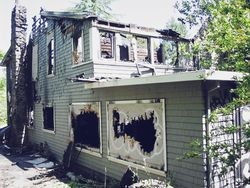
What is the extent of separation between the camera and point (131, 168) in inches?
358

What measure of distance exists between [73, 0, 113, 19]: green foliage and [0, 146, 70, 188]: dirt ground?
22654 millimetres

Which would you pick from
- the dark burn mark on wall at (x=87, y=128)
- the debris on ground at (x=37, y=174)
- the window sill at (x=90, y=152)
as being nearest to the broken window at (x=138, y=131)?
the window sill at (x=90, y=152)

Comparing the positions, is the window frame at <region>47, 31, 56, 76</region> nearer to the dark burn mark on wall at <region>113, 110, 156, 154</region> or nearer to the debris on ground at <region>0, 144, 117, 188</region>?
the debris on ground at <region>0, 144, 117, 188</region>

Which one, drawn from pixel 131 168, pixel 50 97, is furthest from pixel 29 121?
pixel 131 168

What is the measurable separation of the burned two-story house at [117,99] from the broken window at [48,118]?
59 millimetres

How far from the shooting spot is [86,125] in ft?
38.8

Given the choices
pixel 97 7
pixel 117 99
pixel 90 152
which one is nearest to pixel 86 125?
pixel 90 152

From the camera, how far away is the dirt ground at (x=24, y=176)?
1063cm

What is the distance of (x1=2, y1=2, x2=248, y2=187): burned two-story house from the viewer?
7.14 metres

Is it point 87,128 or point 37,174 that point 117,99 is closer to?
point 87,128

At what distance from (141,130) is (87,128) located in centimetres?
362

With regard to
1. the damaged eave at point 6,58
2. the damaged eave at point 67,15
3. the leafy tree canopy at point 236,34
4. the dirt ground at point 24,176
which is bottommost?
the dirt ground at point 24,176

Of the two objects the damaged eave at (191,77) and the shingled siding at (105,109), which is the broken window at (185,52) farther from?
the shingled siding at (105,109)

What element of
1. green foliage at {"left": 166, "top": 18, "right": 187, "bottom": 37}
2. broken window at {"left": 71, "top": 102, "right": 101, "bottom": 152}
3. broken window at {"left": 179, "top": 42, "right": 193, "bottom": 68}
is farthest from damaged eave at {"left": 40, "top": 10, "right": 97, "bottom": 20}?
green foliage at {"left": 166, "top": 18, "right": 187, "bottom": 37}
